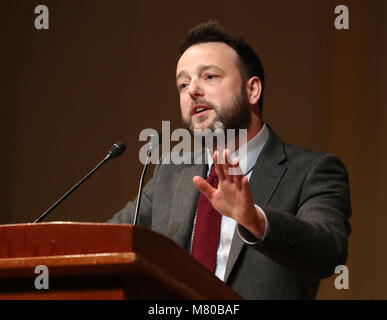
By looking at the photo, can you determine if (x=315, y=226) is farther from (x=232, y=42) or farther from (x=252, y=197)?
(x=232, y=42)

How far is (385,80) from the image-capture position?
380cm

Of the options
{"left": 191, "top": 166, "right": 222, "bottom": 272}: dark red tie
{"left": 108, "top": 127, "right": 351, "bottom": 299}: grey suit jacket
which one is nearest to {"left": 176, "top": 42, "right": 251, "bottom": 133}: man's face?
{"left": 108, "top": 127, "right": 351, "bottom": 299}: grey suit jacket

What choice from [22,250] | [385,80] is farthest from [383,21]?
[22,250]

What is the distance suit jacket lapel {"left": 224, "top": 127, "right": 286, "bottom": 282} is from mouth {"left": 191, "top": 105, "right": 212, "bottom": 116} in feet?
0.83

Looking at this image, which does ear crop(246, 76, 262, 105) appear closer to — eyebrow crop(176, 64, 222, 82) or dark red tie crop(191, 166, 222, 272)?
eyebrow crop(176, 64, 222, 82)

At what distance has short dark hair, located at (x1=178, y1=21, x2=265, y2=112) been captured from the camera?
260 centimetres

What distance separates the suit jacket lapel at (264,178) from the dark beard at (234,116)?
146 mm

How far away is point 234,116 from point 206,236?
1.56ft

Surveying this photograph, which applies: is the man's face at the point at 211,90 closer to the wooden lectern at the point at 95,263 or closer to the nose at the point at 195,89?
the nose at the point at 195,89

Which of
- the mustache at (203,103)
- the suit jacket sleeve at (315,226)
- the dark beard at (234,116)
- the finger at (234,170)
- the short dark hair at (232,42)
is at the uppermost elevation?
the short dark hair at (232,42)

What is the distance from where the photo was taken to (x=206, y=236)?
2258 mm

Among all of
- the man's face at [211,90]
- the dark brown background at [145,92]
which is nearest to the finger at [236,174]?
the man's face at [211,90]

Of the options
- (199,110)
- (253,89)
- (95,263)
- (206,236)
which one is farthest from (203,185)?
(253,89)

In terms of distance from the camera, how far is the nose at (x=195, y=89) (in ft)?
7.88
